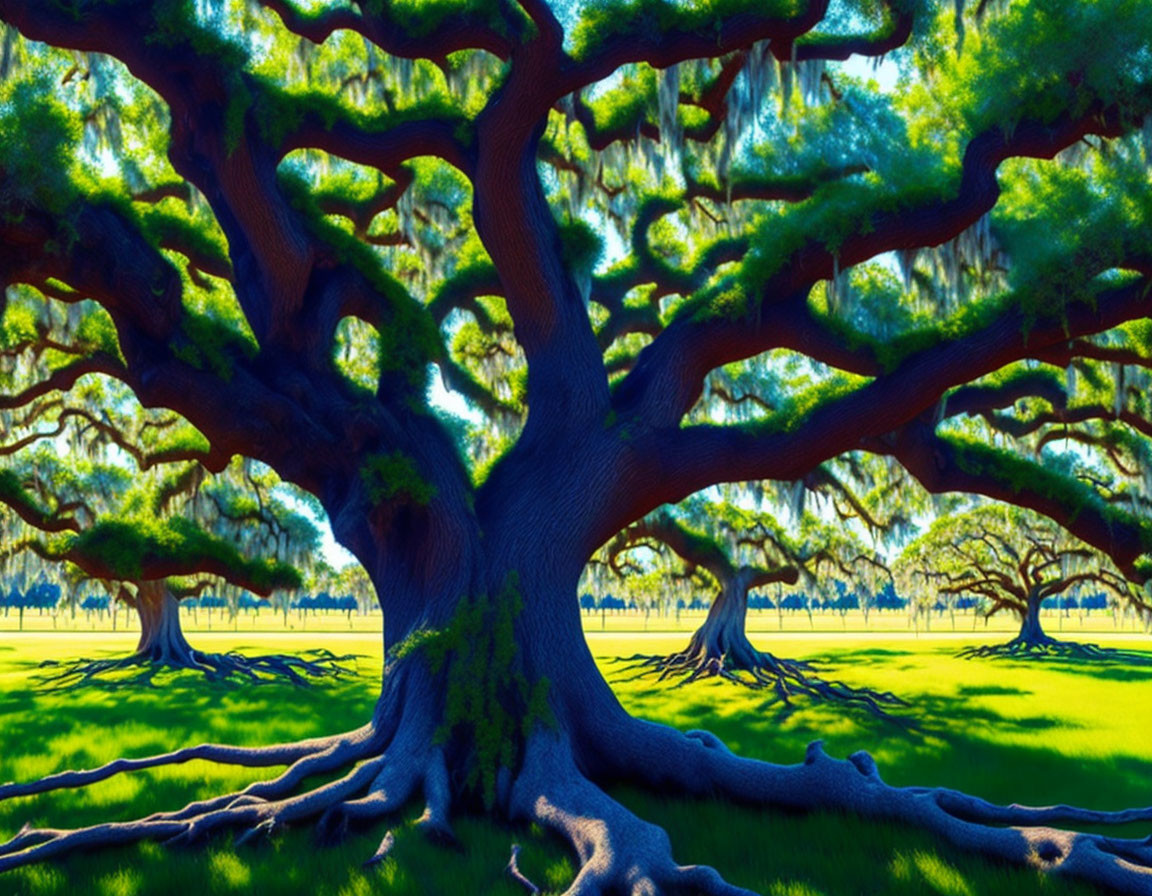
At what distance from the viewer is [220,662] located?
2372 cm

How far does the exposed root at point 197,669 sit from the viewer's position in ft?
71.8

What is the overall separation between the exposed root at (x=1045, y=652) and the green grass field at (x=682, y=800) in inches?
387

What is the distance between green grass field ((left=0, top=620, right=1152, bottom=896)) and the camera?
5.44 metres

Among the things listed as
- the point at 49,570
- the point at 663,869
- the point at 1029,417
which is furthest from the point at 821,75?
the point at 49,570

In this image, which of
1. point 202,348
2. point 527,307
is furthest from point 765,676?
point 202,348

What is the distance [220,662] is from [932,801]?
2131 cm

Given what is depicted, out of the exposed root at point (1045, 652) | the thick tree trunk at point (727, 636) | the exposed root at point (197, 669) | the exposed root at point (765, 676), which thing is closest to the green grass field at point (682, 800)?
the exposed root at point (765, 676)

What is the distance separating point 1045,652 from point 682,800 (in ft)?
103

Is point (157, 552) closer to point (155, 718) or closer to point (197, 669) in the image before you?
point (155, 718)

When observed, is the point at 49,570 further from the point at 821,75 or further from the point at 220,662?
the point at 821,75

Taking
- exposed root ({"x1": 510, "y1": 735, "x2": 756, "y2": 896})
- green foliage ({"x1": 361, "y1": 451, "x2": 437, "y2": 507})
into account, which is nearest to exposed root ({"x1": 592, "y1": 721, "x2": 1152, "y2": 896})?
exposed root ({"x1": 510, "y1": 735, "x2": 756, "y2": 896})

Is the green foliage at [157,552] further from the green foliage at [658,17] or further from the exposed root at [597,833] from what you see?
the green foliage at [658,17]

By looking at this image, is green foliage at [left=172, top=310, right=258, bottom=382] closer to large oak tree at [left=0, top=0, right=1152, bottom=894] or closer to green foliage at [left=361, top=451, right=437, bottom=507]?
large oak tree at [left=0, top=0, right=1152, bottom=894]

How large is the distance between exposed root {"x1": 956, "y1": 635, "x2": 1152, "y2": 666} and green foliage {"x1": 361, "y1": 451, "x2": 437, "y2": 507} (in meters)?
29.2
